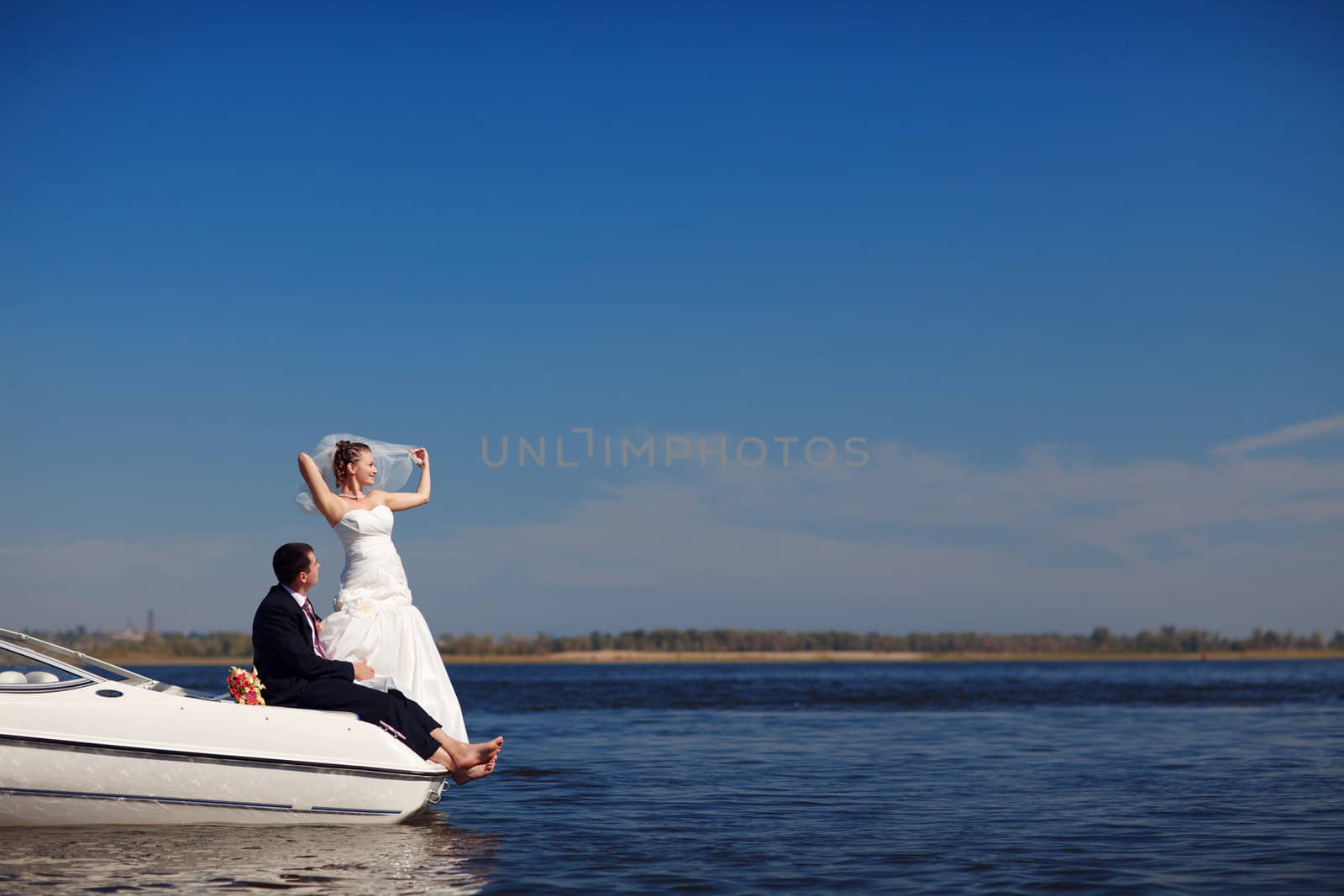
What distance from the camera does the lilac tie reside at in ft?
29.5

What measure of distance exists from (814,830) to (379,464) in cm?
448

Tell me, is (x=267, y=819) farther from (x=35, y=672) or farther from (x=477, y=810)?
(x=477, y=810)

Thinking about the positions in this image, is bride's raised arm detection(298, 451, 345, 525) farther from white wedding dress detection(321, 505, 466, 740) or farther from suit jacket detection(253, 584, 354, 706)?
suit jacket detection(253, 584, 354, 706)

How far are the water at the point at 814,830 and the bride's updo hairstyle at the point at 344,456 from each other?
262cm

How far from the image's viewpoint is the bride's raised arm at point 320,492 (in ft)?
29.8

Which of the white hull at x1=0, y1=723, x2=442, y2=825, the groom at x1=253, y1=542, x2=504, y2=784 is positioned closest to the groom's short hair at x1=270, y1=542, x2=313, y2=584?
the groom at x1=253, y1=542, x2=504, y2=784

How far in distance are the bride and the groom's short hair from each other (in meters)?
0.39

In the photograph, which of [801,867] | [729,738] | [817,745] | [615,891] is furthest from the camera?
[729,738]

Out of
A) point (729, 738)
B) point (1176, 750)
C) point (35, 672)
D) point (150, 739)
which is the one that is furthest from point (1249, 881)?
point (729, 738)

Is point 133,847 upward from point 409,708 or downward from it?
downward

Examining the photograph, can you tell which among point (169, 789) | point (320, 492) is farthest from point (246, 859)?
point (320, 492)

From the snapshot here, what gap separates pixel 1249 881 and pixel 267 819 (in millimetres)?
6595

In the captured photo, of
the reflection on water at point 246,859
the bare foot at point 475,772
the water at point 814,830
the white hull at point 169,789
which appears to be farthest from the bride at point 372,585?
the water at point 814,830

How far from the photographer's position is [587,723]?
24.7m
